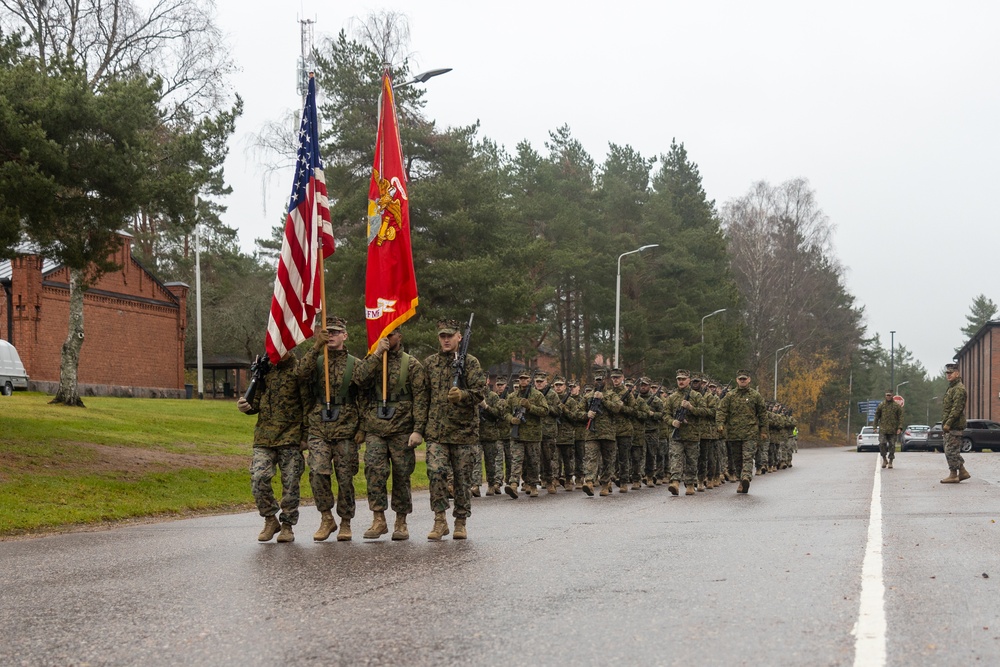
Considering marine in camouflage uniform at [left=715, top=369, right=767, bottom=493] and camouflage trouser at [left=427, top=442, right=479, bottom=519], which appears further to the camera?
marine in camouflage uniform at [left=715, top=369, right=767, bottom=493]

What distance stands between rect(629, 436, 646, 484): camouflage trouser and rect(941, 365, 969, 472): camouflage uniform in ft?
17.2

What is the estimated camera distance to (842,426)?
371 feet

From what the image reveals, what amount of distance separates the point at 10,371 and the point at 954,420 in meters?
34.1

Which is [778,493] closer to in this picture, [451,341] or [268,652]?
[451,341]

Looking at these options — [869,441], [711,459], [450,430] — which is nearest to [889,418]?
[711,459]

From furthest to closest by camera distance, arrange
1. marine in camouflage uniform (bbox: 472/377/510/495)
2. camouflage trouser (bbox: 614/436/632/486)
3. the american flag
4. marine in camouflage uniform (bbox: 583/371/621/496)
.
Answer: camouflage trouser (bbox: 614/436/632/486), marine in camouflage uniform (bbox: 583/371/621/496), marine in camouflage uniform (bbox: 472/377/510/495), the american flag

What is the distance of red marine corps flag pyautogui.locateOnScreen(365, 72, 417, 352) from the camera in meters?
11.5

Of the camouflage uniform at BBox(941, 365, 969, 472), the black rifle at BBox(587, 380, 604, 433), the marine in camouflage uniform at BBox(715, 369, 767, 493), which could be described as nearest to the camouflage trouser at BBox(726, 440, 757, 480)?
the marine in camouflage uniform at BBox(715, 369, 767, 493)

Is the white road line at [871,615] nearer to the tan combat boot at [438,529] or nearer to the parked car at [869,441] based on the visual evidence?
the tan combat boot at [438,529]

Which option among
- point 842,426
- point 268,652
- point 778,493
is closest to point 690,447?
point 778,493

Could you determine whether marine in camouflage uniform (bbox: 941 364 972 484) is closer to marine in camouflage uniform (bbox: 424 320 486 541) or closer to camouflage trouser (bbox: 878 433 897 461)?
camouflage trouser (bbox: 878 433 897 461)

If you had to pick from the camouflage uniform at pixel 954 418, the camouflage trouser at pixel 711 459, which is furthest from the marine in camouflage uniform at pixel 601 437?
the camouflage uniform at pixel 954 418

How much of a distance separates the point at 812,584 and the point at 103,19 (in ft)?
103

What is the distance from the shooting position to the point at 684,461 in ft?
61.1
